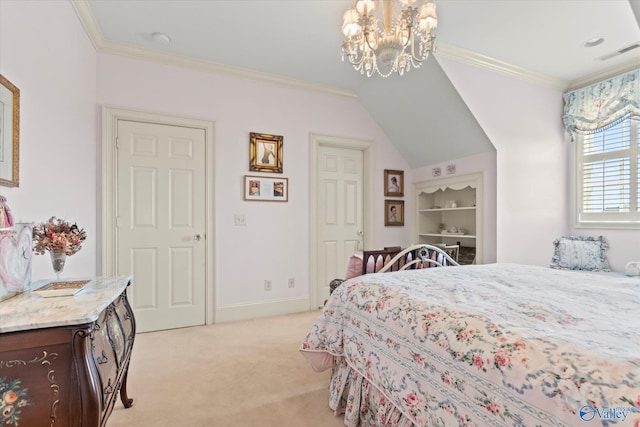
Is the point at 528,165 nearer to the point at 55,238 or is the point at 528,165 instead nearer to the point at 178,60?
the point at 178,60

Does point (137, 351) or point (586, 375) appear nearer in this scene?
point (586, 375)

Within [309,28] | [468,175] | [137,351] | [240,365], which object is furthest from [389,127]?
[137,351]

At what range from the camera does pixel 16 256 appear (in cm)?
121

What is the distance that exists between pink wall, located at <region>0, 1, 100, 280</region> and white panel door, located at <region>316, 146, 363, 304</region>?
2325mm

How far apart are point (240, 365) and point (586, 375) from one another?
7.05ft

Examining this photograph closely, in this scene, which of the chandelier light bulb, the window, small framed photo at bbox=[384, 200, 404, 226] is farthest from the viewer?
small framed photo at bbox=[384, 200, 404, 226]

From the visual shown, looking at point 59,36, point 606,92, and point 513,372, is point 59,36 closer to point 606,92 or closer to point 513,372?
point 513,372


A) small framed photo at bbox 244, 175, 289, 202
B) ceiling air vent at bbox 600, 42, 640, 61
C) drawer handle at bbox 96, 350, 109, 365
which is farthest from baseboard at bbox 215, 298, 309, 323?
ceiling air vent at bbox 600, 42, 640, 61

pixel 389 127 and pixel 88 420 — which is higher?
pixel 389 127

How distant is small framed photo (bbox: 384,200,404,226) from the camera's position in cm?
421

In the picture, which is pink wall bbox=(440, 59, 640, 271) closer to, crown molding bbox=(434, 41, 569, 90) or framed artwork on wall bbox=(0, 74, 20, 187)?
crown molding bbox=(434, 41, 569, 90)

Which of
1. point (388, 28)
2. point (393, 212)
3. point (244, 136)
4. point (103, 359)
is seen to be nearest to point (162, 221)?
point (244, 136)

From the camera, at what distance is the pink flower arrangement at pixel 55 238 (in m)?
1.36

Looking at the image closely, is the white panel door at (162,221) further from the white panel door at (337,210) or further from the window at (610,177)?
the window at (610,177)
